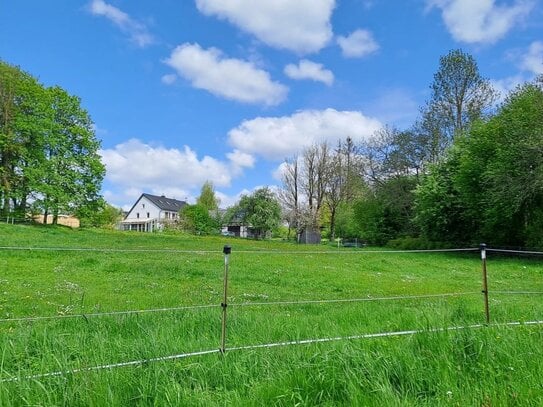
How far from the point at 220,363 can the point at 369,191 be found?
42.5 m

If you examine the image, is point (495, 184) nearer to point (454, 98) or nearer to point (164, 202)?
point (454, 98)

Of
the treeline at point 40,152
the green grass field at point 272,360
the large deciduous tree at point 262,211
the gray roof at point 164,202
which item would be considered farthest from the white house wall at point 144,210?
the green grass field at point 272,360

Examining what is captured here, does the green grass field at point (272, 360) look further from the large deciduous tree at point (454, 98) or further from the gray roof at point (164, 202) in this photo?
the gray roof at point (164, 202)

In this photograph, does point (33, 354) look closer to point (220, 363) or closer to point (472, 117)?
point (220, 363)

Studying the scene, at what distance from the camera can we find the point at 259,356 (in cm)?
374

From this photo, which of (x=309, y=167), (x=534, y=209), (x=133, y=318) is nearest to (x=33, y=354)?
(x=133, y=318)

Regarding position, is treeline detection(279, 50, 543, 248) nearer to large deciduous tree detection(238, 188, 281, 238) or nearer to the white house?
large deciduous tree detection(238, 188, 281, 238)

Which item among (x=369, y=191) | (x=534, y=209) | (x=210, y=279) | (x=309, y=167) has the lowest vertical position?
(x=210, y=279)

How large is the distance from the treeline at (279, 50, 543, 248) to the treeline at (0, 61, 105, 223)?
93.5 ft

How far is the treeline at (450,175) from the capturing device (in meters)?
22.3

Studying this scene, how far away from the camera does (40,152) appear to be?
124 feet

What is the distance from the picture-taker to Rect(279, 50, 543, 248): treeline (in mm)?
22297

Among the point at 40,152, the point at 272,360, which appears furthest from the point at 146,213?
the point at 272,360

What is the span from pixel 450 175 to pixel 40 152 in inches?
1367
